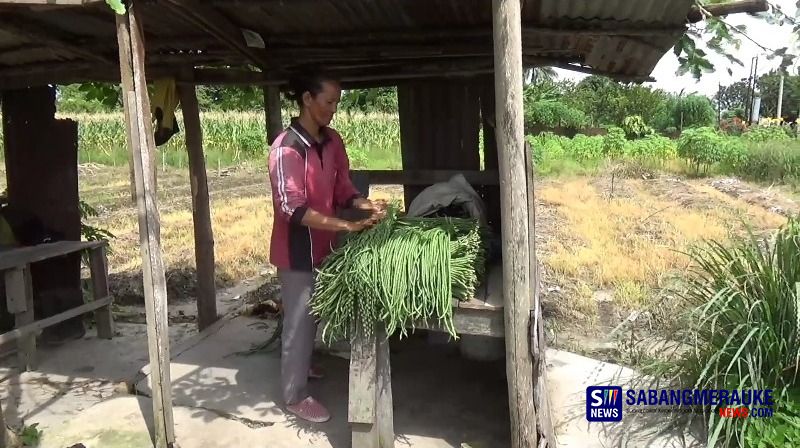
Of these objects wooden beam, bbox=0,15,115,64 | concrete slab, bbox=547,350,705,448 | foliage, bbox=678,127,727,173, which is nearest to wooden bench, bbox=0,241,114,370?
wooden beam, bbox=0,15,115,64

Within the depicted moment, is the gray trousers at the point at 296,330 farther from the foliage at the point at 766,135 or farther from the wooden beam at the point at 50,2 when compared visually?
the foliage at the point at 766,135

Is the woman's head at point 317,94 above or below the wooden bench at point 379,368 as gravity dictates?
above

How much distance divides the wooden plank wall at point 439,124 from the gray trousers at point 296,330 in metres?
1.55

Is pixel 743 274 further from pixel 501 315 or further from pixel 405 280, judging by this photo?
pixel 405 280

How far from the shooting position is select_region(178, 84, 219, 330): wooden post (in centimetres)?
466

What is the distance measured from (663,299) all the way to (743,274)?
0.58 meters

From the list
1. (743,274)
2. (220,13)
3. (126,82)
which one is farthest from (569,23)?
(126,82)

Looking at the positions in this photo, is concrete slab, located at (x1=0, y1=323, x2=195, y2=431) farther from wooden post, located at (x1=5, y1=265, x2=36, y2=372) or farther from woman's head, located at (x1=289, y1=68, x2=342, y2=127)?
woman's head, located at (x1=289, y1=68, x2=342, y2=127)

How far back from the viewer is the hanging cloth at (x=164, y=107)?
14.7 ft

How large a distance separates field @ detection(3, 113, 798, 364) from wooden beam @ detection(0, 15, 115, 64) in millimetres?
3000

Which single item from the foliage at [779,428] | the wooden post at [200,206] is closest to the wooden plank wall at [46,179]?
the wooden post at [200,206]

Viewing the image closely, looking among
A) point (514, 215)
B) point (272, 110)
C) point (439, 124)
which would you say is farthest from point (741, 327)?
point (272, 110)

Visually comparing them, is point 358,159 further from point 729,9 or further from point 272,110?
point 729,9

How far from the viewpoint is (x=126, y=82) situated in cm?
296
